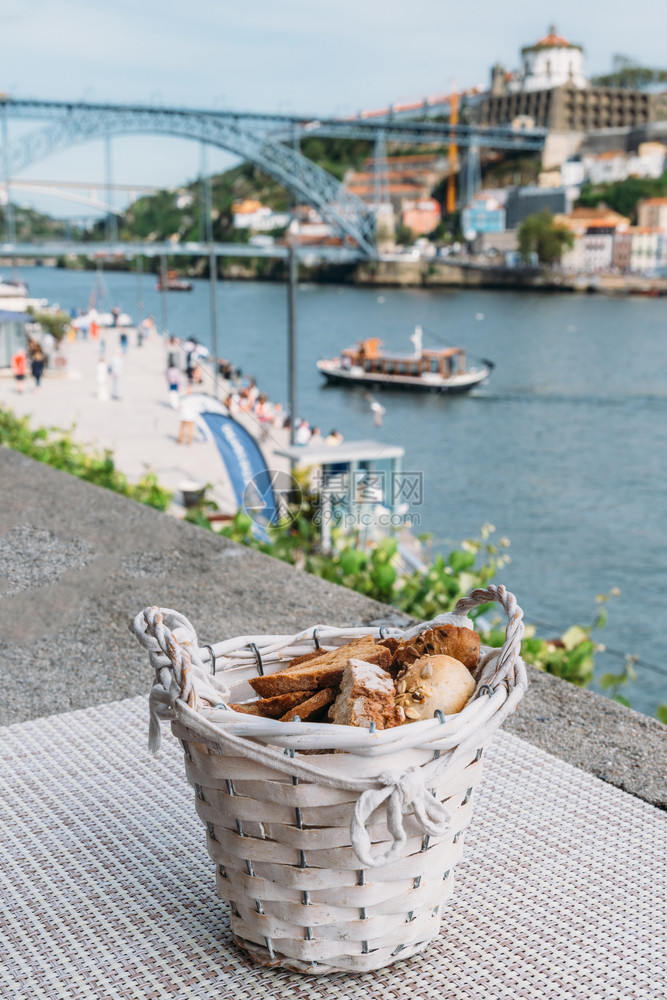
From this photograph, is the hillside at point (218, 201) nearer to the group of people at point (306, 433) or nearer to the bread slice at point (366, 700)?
the group of people at point (306, 433)

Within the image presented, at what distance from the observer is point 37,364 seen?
36.5ft

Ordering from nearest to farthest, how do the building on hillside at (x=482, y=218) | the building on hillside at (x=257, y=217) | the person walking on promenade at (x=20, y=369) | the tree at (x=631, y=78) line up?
the tree at (x=631, y=78) < the building on hillside at (x=482, y=218) < the building on hillside at (x=257, y=217) < the person walking on promenade at (x=20, y=369)

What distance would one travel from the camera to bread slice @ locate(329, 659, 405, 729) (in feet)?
2.10

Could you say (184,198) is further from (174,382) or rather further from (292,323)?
(174,382)

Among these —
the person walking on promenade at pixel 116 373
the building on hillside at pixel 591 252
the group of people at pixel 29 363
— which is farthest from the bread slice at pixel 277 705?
the group of people at pixel 29 363

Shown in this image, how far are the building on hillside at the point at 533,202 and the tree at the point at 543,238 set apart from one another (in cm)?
8

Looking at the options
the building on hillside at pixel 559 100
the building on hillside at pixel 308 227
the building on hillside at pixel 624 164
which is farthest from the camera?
the building on hillside at pixel 624 164

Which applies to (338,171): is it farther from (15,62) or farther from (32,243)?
(15,62)

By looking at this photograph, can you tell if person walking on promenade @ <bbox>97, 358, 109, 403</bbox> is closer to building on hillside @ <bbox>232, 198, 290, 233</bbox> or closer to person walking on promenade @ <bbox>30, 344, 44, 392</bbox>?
person walking on promenade @ <bbox>30, 344, 44, 392</bbox>

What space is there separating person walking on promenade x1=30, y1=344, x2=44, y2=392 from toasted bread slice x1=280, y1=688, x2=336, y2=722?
36.3 feet

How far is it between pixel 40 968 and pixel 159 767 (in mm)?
355

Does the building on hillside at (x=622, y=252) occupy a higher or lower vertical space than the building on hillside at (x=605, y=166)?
lower

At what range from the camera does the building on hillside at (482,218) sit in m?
3.55

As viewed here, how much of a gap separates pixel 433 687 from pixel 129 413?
948cm
